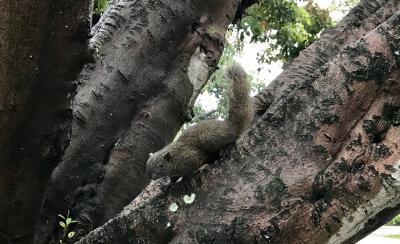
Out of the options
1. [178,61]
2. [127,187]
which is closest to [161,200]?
[127,187]

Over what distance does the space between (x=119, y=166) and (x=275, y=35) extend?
4571 mm

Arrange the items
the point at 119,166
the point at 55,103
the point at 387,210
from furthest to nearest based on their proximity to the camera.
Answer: the point at 119,166 → the point at 387,210 → the point at 55,103

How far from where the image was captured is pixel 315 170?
155 cm

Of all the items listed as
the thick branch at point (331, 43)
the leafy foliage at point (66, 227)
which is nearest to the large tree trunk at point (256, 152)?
the leafy foliage at point (66, 227)

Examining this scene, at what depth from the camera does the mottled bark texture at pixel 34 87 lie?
120 centimetres

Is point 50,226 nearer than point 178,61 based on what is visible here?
Yes

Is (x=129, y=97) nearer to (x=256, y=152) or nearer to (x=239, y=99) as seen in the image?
(x=239, y=99)

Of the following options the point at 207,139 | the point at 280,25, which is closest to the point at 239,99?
the point at 207,139

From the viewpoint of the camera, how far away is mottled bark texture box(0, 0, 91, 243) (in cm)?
120

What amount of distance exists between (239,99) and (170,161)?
0.68 meters

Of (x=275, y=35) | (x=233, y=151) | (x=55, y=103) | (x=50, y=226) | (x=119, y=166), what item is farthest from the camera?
(x=275, y=35)

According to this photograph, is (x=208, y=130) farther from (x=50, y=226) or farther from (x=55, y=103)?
(x=55, y=103)

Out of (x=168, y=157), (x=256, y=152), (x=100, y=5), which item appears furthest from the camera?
(x=100, y=5)

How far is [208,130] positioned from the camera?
2.68m
